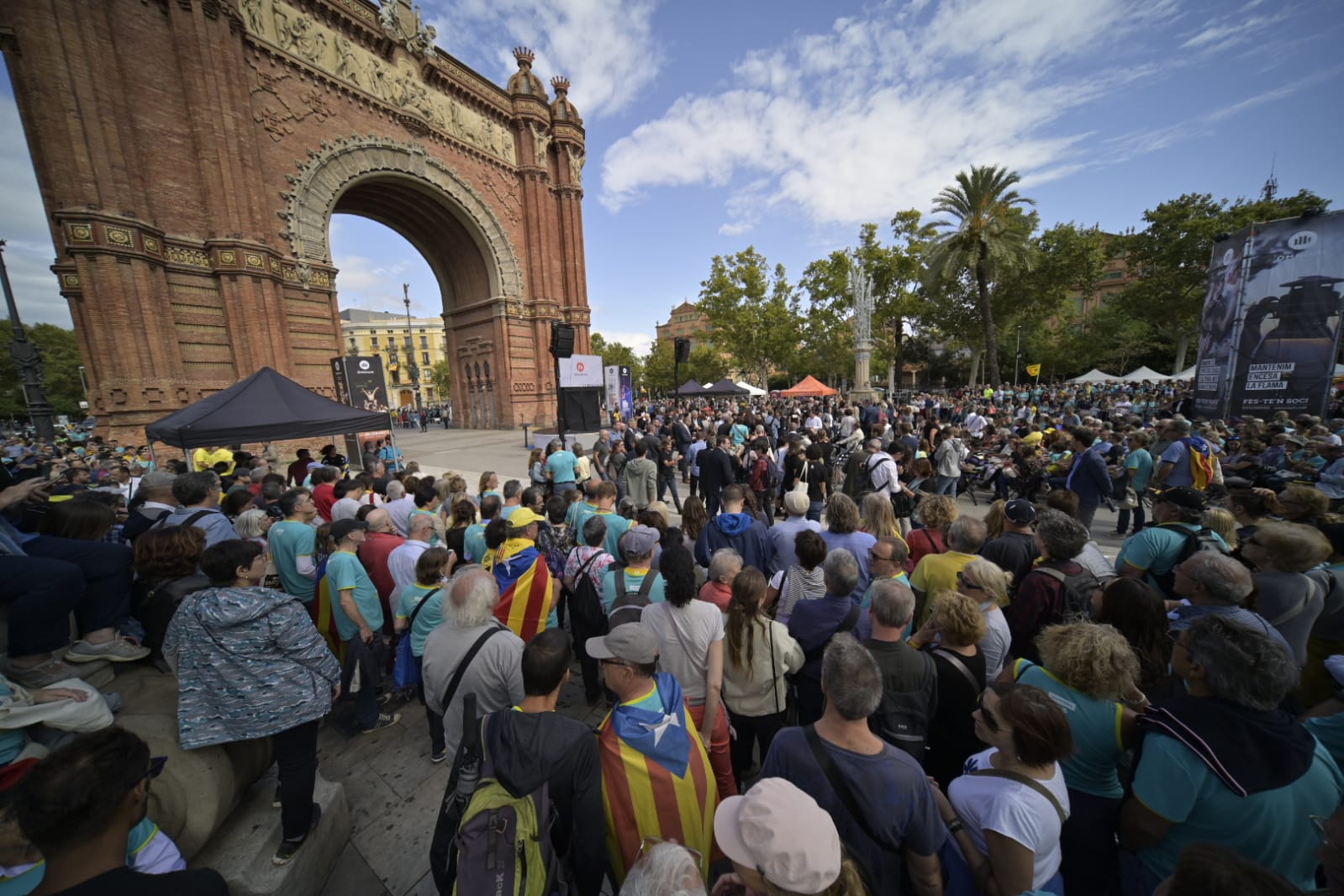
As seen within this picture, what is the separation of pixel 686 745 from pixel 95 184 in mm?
19311

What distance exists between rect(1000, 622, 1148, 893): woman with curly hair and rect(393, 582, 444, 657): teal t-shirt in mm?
3301

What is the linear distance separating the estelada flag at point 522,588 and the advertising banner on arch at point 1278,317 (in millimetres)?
16067

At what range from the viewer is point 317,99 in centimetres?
1639

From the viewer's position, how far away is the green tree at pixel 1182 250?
25328 millimetres

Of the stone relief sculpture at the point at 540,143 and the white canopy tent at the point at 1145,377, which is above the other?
the stone relief sculpture at the point at 540,143

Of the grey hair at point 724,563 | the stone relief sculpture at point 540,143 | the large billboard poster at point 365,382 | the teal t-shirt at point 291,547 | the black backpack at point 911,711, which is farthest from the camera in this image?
the stone relief sculpture at point 540,143

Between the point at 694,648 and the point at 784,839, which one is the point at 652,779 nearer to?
the point at 694,648

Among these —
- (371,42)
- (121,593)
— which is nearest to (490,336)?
(371,42)

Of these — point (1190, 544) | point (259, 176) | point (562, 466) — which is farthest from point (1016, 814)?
point (259, 176)

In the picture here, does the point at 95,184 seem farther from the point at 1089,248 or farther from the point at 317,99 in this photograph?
the point at 1089,248

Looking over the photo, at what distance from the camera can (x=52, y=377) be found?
3831 cm

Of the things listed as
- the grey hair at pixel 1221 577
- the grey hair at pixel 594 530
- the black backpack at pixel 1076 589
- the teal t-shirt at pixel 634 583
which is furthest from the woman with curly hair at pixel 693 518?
the grey hair at pixel 1221 577

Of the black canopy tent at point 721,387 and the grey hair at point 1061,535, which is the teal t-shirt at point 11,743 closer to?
the grey hair at point 1061,535

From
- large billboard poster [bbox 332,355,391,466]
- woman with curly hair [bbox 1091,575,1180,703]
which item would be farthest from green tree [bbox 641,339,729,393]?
woman with curly hair [bbox 1091,575,1180,703]
